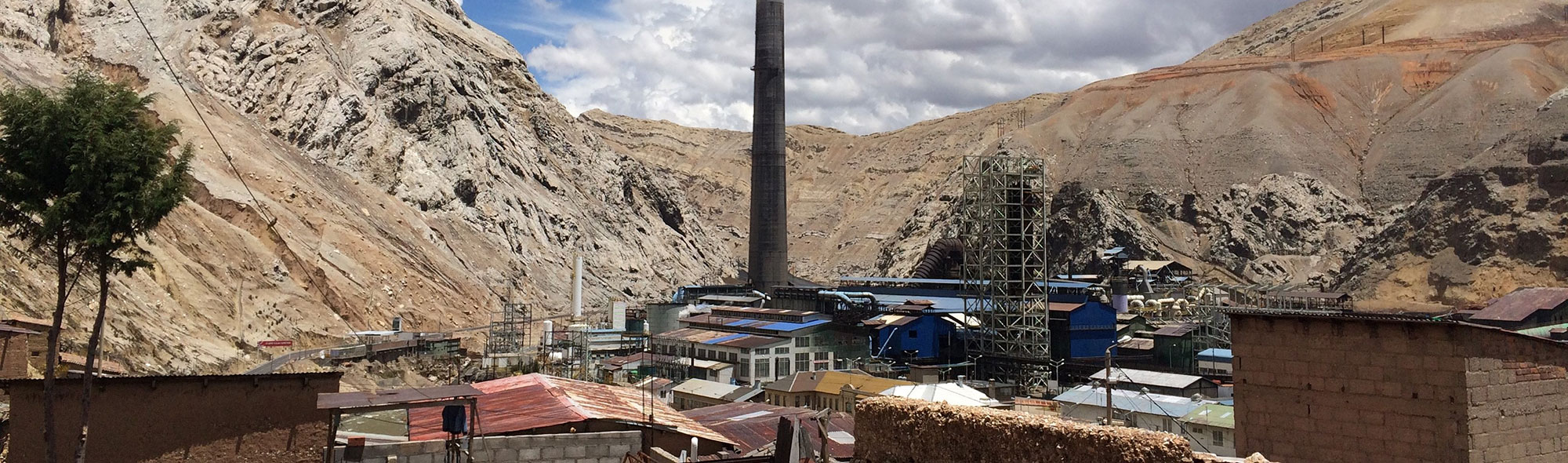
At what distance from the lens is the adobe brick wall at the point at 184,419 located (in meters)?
13.2

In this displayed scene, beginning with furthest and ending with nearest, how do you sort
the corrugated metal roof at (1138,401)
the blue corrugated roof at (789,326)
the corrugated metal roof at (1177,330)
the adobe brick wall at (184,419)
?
the blue corrugated roof at (789,326) < the corrugated metal roof at (1177,330) < the corrugated metal roof at (1138,401) < the adobe brick wall at (184,419)

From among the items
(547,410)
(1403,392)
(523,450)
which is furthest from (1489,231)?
(523,450)

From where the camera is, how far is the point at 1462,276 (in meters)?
74.2

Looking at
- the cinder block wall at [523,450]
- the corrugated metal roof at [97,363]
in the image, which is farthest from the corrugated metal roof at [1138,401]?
the corrugated metal roof at [97,363]

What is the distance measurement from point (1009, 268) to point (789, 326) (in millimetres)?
11069

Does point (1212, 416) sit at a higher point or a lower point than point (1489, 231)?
lower

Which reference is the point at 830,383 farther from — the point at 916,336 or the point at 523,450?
the point at 523,450

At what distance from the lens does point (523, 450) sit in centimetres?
1427

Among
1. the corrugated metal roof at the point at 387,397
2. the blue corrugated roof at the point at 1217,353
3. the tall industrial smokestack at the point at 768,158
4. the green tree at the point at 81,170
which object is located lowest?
the blue corrugated roof at the point at 1217,353

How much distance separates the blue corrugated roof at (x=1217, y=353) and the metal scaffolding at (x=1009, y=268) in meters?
6.77

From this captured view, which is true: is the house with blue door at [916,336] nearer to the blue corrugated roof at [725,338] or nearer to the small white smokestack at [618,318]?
the blue corrugated roof at [725,338]

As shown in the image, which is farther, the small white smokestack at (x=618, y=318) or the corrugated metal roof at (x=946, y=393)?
the small white smokestack at (x=618, y=318)

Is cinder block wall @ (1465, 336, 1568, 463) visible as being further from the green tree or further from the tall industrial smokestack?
the tall industrial smokestack

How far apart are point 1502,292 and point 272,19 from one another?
82.6 m
